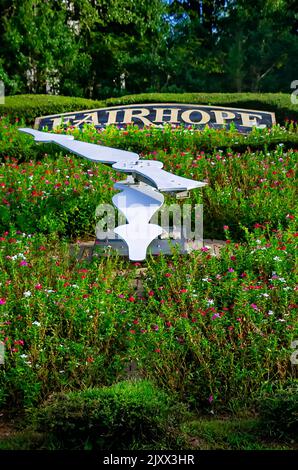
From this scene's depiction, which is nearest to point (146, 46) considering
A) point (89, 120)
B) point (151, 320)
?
point (89, 120)

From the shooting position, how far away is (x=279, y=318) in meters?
5.85

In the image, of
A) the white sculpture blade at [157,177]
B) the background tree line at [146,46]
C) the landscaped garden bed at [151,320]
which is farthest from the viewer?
the background tree line at [146,46]

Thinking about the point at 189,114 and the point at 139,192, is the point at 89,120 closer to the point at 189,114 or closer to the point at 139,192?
the point at 189,114

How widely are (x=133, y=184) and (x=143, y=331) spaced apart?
2.08 meters

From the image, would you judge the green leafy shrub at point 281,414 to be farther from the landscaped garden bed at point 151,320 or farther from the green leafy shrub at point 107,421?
the green leafy shrub at point 107,421

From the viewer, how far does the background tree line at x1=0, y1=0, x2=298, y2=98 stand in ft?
56.1

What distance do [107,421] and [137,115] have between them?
10.3 m

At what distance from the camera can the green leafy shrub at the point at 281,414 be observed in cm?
429

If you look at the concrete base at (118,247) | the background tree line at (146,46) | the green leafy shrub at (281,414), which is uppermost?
the background tree line at (146,46)

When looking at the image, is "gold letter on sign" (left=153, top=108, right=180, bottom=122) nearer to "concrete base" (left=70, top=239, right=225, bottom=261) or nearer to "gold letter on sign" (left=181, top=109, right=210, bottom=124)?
"gold letter on sign" (left=181, top=109, right=210, bottom=124)

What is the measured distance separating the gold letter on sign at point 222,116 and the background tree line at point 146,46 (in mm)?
4781

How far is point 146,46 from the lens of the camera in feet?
64.1

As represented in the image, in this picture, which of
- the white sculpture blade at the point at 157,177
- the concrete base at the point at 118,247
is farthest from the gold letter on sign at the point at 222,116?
the white sculpture blade at the point at 157,177

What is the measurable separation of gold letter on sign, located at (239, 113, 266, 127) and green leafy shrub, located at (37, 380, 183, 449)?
30.9ft
